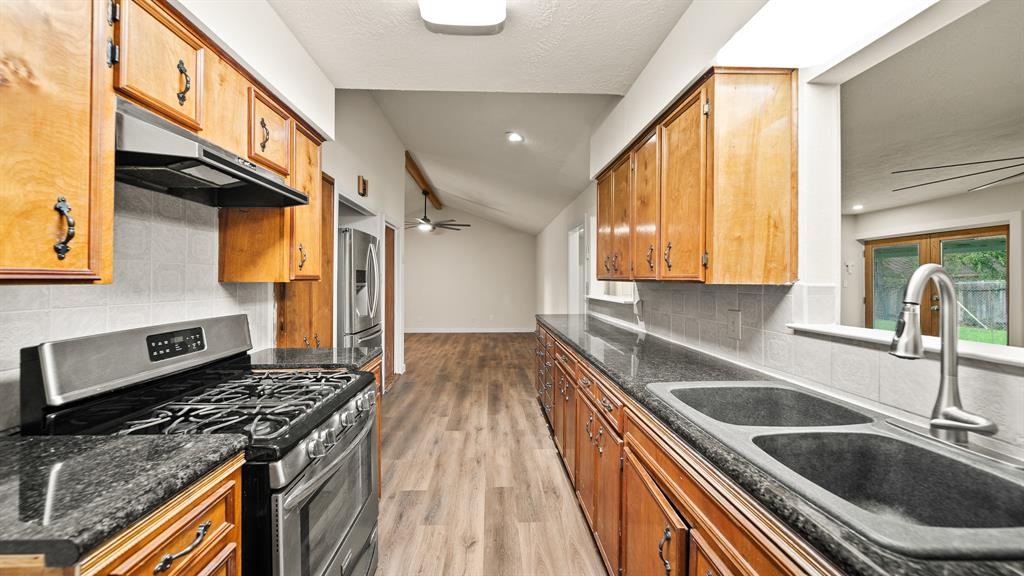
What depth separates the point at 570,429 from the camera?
2.48m

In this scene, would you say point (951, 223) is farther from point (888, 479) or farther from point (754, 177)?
point (888, 479)

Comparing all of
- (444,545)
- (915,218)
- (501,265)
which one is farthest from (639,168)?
(501,265)

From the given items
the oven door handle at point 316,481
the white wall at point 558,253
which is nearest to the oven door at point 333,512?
the oven door handle at point 316,481

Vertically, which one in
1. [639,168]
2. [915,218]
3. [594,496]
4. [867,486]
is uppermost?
[639,168]

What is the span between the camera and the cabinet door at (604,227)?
2920 mm

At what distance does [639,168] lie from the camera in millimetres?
2281

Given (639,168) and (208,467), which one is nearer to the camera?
(208,467)

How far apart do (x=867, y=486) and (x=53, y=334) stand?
2213mm

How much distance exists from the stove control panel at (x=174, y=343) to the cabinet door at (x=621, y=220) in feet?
6.93

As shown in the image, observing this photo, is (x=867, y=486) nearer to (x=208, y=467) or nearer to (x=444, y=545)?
(x=208, y=467)

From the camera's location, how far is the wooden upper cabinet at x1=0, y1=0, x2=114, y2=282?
814 millimetres

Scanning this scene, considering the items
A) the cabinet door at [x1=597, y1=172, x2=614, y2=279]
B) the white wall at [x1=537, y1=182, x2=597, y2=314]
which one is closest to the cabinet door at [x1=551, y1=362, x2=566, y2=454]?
the cabinet door at [x1=597, y1=172, x2=614, y2=279]

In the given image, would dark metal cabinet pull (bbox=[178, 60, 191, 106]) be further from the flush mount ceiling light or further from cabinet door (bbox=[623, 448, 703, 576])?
cabinet door (bbox=[623, 448, 703, 576])

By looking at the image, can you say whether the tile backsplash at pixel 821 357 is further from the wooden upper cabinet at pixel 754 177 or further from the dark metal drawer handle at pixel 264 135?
the dark metal drawer handle at pixel 264 135
